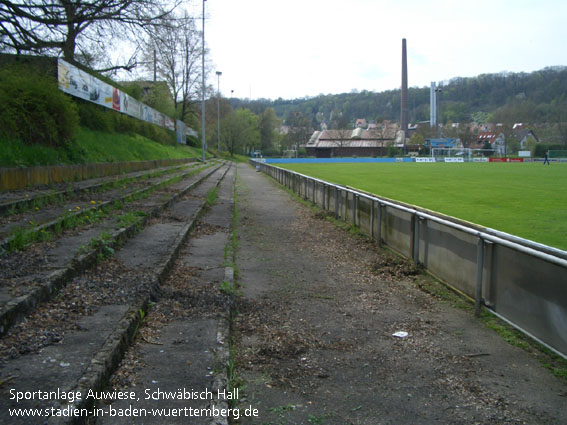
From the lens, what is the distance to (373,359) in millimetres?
4730

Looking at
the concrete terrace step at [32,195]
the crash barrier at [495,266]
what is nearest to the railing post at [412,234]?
the crash barrier at [495,266]

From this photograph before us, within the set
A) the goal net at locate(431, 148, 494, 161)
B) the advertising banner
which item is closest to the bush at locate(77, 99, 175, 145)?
the advertising banner

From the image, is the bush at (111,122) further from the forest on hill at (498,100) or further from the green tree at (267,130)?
the forest on hill at (498,100)

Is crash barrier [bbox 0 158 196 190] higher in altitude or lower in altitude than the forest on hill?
lower

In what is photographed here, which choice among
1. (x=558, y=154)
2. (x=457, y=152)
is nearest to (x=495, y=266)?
(x=558, y=154)

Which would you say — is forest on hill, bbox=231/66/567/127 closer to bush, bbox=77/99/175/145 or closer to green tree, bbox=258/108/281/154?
green tree, bbox=258/108/281/154

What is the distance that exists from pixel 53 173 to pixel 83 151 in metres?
5.49

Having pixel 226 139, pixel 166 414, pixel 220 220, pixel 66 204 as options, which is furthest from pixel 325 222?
pixel 226 139

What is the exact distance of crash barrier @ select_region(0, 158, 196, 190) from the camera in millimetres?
11485

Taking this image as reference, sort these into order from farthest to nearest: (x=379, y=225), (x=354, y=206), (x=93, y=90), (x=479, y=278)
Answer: (x=93, y=90)
(x=354, y=206)
(x=379, y=225)
(x=479, y=278)

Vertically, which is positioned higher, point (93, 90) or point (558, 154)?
point (93, 90)

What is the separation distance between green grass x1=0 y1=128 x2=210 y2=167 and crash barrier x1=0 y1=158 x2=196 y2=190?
0.67m

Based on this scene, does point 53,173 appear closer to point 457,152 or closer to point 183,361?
point 183,361

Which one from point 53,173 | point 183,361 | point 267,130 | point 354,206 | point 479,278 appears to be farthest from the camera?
point 267,130
